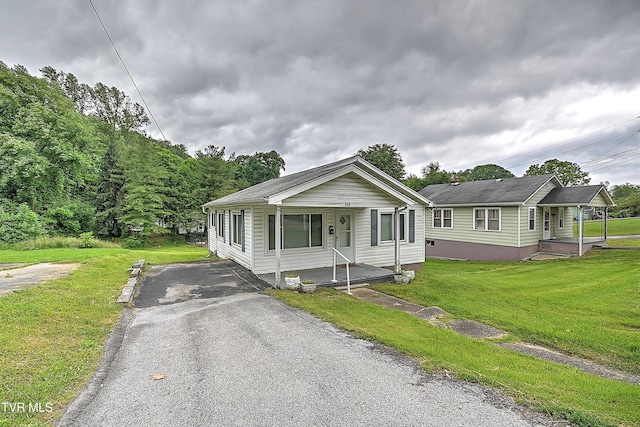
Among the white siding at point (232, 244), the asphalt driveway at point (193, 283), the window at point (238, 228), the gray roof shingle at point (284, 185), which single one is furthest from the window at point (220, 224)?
the asphalt driveway at point (193, 283)

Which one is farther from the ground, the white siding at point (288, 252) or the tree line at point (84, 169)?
the tree line at point (84, 169)

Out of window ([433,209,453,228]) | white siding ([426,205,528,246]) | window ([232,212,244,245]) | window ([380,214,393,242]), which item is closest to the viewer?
window ([232,212,244,245])

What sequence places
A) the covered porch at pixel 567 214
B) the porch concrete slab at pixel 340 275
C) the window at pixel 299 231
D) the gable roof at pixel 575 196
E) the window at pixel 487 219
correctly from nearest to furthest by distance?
the porch concrete slab at pixel 340 275 < the window at pixel 299 231 < the gable roof at pixel 575 196 < the covered porch at pixel 567 214 < the window at pixel 487 219

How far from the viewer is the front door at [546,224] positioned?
17.4 meters

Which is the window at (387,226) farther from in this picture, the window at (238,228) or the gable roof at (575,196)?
the gable roof at (575,196)

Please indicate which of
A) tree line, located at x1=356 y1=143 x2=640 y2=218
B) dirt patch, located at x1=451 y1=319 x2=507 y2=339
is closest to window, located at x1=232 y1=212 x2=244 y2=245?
dirt patch, located at x1=451 y1=319 x2=507 y2=339

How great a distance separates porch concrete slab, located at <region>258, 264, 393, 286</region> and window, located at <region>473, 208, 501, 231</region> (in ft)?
35.2

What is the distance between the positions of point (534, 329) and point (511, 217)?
40.6ft

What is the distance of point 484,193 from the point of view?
18.1 metres

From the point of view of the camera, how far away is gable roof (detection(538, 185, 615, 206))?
15204 mm

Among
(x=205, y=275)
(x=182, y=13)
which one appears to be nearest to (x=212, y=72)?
(x=182, y=13)

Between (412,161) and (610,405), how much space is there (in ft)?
157

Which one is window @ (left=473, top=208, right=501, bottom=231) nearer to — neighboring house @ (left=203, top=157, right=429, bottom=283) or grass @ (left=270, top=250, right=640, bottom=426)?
grass @ (left=270, top=250, right=640, bottom=426)

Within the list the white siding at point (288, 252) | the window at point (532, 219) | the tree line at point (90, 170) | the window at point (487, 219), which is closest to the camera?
the white siding at point (288, 252)
